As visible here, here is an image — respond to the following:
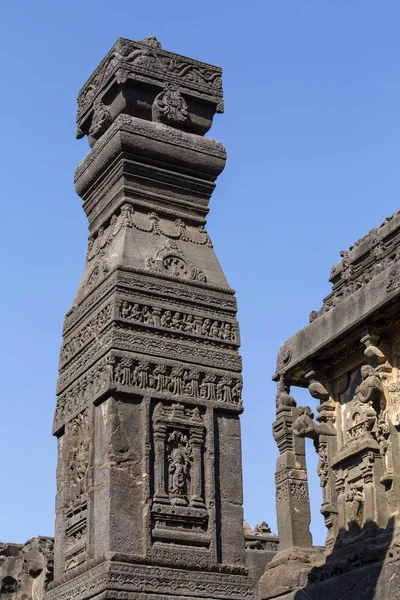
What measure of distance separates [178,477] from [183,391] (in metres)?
0.76

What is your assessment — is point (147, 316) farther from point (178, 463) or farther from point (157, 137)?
point (157, 137)

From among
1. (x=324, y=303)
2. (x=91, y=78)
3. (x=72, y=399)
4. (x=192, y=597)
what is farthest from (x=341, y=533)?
(x=91, y=78)

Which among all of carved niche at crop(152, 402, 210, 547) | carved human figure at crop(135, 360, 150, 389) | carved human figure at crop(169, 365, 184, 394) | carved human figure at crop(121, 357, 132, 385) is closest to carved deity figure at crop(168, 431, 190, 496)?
carved niche at crop(152, 402, 210, 547)

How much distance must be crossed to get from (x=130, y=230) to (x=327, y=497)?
2956mm

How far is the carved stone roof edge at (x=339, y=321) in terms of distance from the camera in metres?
7.54

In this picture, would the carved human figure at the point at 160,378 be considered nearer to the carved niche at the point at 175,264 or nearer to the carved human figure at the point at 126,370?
the carved human figure at the point at 126,370

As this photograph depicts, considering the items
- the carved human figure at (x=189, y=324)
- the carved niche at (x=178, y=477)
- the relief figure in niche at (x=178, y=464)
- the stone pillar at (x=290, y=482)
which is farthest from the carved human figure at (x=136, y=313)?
the stone pillar at (x=290, y=482)

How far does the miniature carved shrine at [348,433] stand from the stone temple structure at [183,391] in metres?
0.02

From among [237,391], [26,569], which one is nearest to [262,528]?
[26,569]

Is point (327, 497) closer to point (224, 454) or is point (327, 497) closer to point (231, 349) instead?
point (224, 454)

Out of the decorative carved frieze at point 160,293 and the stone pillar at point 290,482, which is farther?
the decorative carved frieze at point 160,293

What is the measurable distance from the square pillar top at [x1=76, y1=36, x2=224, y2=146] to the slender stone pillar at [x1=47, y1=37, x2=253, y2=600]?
0.01m

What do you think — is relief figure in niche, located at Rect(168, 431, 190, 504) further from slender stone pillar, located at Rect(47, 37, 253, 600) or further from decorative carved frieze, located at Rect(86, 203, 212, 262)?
decorative carved frieze, located at Rect(86, 203, 212, 262)

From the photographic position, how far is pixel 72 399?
9336 mm
